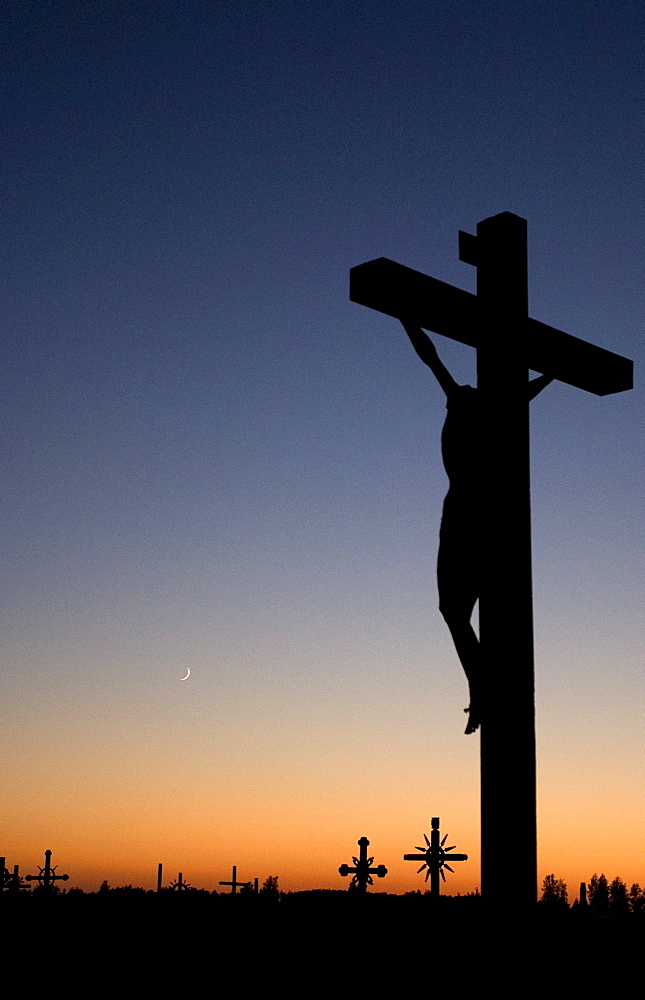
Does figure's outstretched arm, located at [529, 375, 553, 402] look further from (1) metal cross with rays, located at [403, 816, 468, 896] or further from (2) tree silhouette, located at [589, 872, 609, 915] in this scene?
(1) metal cross with rays, located at [403, 816, 468, 896]

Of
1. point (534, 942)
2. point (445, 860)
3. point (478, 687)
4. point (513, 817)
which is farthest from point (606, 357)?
point (445, 860)

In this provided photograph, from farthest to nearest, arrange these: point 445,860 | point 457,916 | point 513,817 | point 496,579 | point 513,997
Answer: point 445,860 < point 457,916 < point 496,579 < point 513,817 < point 513,997

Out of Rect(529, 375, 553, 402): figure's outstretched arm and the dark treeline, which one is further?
Rect(529, 375, 553, 402): figure's outstretched arm

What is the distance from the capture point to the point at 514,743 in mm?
4609

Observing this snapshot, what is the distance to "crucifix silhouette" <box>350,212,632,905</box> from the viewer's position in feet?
15.0

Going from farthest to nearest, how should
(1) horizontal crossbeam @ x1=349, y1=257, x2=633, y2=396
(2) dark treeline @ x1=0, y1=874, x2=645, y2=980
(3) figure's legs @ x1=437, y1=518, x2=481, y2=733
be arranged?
(1) horizontal crossbeam @ x1=349, y1=257, x2=633, y2=396 → (3) figure's legs @ x1=437, y1=518, x2=481, y2=733 → (2) dark treeline @ x1=0, y1=874, x2=645, y2=980

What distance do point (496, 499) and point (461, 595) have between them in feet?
1.40

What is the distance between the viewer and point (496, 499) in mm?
4949

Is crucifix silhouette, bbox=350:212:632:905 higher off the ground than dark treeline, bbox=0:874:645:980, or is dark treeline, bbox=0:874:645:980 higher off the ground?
crucifix silhouette, bbox=350:212:632:905

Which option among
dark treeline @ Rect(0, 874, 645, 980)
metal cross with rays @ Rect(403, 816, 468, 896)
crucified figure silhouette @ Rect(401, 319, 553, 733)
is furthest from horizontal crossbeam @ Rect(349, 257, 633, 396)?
metal cross with rays @ Rect(403, 816, 468, 896)

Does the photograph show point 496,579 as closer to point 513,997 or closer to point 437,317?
point 437,317

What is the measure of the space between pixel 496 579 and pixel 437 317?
122 centimetres

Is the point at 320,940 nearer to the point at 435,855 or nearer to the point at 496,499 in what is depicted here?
the point at 496,499

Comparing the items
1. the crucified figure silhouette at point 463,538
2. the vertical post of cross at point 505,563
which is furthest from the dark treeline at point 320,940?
the crucified figure silhouette at point 463,538
